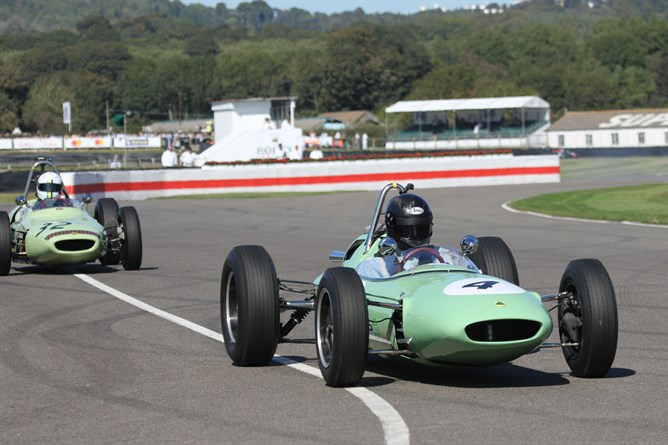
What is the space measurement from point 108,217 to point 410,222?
866cm

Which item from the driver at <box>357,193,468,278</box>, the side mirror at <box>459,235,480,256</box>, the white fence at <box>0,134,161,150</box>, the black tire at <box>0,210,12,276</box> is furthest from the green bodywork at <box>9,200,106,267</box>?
the white fence at <box>0,134,161,150</box>

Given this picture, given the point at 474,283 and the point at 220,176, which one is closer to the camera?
the point at 474,283

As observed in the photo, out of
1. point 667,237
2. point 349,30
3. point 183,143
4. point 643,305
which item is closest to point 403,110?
point 183,143

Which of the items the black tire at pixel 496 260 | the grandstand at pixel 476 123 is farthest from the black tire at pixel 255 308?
the grandstand at pixel 476 123

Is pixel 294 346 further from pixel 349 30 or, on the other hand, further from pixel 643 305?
pixel 349 30

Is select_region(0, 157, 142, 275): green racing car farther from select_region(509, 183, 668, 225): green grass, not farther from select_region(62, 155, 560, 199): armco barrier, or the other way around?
select_region(62, 155, 560, 199): armco barrier

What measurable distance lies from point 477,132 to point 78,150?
36.5m

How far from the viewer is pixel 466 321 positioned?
744cm

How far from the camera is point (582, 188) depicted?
40500mm

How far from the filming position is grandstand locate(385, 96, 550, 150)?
98.0 meters

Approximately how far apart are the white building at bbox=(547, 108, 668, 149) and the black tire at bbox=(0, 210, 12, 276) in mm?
85890

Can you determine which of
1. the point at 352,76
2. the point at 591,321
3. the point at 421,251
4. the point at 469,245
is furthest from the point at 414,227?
the point at 352,76

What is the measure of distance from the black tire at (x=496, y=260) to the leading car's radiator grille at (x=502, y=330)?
6.80ft

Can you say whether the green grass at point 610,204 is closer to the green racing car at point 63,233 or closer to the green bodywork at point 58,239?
the green racing car at point 63,233
